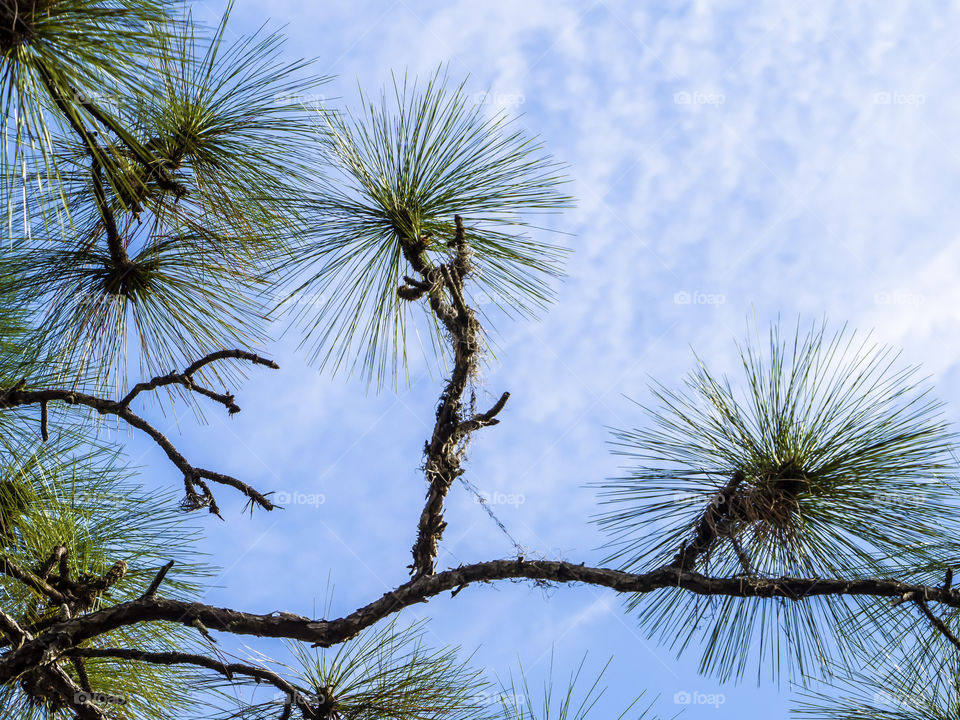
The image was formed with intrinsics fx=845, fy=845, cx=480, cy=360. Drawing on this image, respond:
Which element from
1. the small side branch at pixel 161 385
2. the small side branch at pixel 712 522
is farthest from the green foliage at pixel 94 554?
the small side branch at pixel 712 522

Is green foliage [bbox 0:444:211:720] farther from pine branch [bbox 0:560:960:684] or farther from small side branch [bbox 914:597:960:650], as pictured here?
small side branch [bbox 914:597:960:650]

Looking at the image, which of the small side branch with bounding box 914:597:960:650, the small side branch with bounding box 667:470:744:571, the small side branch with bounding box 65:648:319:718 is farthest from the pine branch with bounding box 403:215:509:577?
the small side branch with bounding box 914:597:960:650

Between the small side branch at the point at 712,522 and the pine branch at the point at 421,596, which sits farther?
the small side branch at the point at 712,522

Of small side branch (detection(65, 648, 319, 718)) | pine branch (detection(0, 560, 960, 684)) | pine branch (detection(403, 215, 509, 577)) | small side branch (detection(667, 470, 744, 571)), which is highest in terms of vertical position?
pine branch (detection(403, 215, 509, 577))

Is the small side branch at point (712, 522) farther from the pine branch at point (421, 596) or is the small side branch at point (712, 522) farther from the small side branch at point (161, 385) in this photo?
the small side branch at point (161, 385)

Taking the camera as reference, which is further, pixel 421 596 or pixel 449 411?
pixel 449 411

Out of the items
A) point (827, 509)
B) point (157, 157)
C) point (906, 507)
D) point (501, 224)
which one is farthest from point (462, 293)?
point (906, 507)

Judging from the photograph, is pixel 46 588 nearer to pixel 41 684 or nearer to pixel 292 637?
pixel 41 684

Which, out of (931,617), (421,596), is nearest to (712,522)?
(931,617)

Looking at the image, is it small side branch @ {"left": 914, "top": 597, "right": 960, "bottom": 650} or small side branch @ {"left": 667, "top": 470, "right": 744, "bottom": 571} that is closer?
small side branch @ {"left": 914, "top": 597, "right": 960, "bottom": 650}

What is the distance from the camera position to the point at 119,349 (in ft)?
7.79

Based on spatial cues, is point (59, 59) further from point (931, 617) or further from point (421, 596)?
point (931, 617)

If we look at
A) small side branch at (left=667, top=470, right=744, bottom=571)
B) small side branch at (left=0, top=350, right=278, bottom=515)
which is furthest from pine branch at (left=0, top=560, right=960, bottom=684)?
small side branch at (left=0, top=350, right=278, bottom=515)

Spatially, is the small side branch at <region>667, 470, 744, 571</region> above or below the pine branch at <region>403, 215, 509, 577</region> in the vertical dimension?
below
